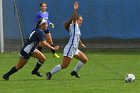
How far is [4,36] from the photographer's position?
81.2 ft

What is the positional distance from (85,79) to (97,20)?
1096 cm

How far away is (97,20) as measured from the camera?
26.0 metres

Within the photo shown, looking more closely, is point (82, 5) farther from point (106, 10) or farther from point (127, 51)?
point (127, 51)

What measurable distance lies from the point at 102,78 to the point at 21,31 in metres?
10.3

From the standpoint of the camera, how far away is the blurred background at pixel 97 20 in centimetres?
2553

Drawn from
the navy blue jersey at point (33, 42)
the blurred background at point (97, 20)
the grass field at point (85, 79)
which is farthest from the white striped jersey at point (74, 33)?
the blurred background at point (97, 20)

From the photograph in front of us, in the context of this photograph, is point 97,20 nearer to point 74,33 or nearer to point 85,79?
point 85,79

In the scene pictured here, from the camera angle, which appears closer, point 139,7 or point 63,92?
point 63,92

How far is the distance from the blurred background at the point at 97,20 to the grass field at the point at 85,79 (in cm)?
372

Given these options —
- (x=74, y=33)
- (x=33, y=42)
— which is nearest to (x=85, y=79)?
(x=74, y=33)

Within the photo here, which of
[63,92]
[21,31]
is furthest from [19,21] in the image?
[63,92]

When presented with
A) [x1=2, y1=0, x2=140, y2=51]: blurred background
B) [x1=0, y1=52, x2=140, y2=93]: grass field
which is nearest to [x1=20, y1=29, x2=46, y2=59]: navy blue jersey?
[x1=0, y1=52, x2=140, y2=93]: grass field

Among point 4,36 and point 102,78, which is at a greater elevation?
point 102,78

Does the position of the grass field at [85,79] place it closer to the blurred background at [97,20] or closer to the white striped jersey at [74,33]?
the white striped jersey at [74,33]
